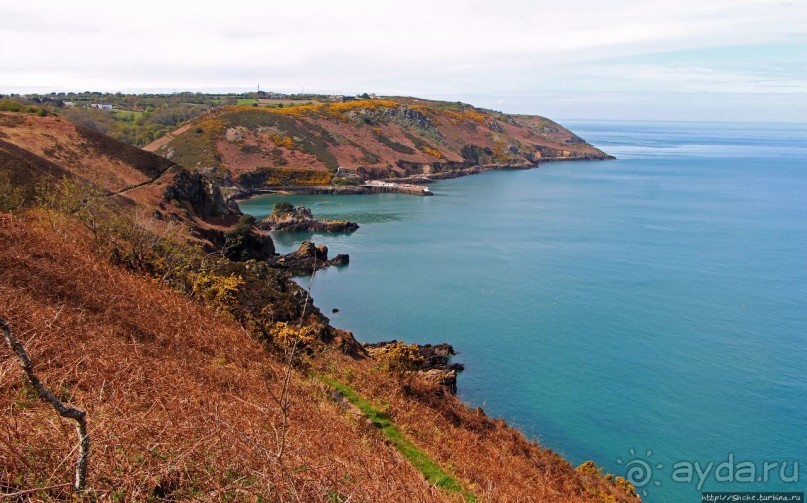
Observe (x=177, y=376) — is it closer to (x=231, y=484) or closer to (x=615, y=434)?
(x=231, y=484)

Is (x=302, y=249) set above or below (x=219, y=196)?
below

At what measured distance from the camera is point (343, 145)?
107375 mm

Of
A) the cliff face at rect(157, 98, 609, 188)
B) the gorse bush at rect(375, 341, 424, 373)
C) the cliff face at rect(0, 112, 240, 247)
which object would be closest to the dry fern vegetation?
the gorse bush at rect(375, 341, 424, 373)

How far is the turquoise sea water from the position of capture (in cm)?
2239

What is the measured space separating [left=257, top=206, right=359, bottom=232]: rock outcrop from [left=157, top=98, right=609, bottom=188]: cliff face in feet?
88.9

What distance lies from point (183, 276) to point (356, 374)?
5569 mm

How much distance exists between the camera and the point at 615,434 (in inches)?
882

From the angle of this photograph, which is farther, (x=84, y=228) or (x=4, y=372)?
(x=84, y=228)

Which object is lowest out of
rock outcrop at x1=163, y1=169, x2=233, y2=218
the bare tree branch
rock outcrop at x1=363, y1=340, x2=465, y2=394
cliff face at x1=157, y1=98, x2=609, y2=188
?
rock outcrop at x1=363, y1=340, x2=465, y2=394

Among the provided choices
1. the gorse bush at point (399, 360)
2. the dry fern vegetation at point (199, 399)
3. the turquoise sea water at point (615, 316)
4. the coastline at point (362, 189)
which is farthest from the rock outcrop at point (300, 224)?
the gorse bush at point (399, 360)

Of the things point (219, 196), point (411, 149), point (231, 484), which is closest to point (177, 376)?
point (231, 484)

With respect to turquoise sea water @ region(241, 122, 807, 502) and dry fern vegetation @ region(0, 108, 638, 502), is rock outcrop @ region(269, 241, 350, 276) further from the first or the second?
dry fern vegetation @ region(0, 108, 638, 502)

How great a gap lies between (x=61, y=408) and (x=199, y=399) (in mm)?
3925

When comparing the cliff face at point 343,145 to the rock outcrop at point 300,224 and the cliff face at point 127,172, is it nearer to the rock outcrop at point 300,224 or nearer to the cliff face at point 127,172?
the rock outcrop at point 300,224
